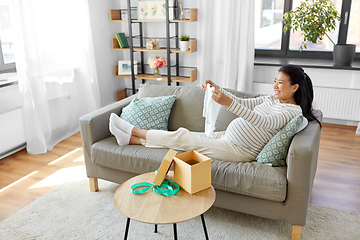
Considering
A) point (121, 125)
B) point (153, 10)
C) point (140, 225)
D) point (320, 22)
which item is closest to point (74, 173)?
point (121, 125)

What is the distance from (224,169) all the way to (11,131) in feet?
7.12

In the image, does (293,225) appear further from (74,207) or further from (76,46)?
(76,46)

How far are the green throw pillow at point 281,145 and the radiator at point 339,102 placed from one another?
6.53ft

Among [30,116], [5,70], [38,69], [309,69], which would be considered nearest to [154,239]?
[30,116]

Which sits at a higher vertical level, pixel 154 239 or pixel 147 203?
pixel 147 203

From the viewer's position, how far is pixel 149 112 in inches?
101

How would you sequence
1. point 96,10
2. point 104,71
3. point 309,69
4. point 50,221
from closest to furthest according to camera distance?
point 50,221, point 309,69, point 96,10, point 104,71

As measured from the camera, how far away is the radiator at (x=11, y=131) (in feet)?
10.0

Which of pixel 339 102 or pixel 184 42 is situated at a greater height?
pixel 184 42

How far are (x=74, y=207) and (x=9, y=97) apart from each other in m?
1.40

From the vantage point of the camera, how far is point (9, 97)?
123 inches

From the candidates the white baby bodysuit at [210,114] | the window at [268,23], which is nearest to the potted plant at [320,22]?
Answer: the window at [268,23]

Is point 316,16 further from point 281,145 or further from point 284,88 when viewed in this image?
point 281,145

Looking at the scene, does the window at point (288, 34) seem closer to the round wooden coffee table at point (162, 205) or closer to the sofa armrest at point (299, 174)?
the sofa armrest at point (299, 174)
